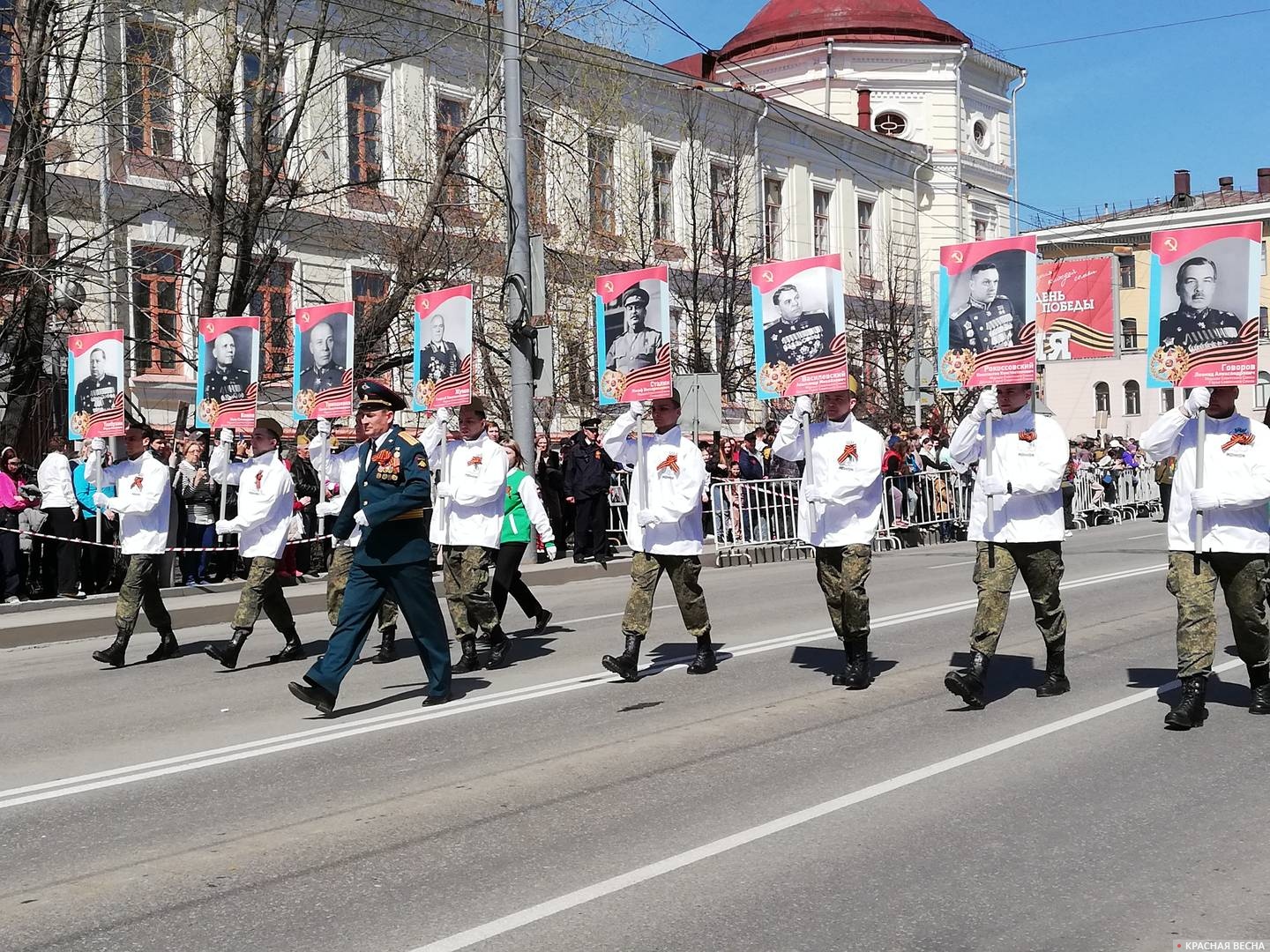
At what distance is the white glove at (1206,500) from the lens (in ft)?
26.7

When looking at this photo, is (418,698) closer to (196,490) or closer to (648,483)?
(648,483)

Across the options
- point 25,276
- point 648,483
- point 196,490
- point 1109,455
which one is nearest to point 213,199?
point 25,276

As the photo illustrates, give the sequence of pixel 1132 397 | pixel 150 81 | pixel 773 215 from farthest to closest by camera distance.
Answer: pixel 1132 397 → pixel 773 215 → pixel 150 81

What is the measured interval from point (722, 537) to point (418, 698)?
12.9 m

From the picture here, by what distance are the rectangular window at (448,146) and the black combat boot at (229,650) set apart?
1333 centimetres

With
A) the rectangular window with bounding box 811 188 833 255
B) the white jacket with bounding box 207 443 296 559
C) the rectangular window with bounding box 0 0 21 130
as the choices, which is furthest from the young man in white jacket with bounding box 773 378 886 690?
the rectangular window with bounding box 811 188 833 255

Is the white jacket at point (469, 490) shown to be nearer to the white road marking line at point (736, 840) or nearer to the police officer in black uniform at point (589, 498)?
the white road marking line at point (736, 840)

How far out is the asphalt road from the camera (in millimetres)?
5031

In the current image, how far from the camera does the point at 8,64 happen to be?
66.2 feet

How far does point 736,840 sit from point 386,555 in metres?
3.90

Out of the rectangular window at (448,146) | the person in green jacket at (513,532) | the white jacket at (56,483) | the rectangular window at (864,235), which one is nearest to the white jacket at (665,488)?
the person in green jacket at (513,532)

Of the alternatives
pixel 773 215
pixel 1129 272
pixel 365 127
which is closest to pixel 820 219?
pixel 773 215

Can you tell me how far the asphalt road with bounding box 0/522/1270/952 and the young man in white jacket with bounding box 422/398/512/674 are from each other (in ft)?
1.35

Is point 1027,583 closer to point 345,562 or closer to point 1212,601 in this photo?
point 1212,601
